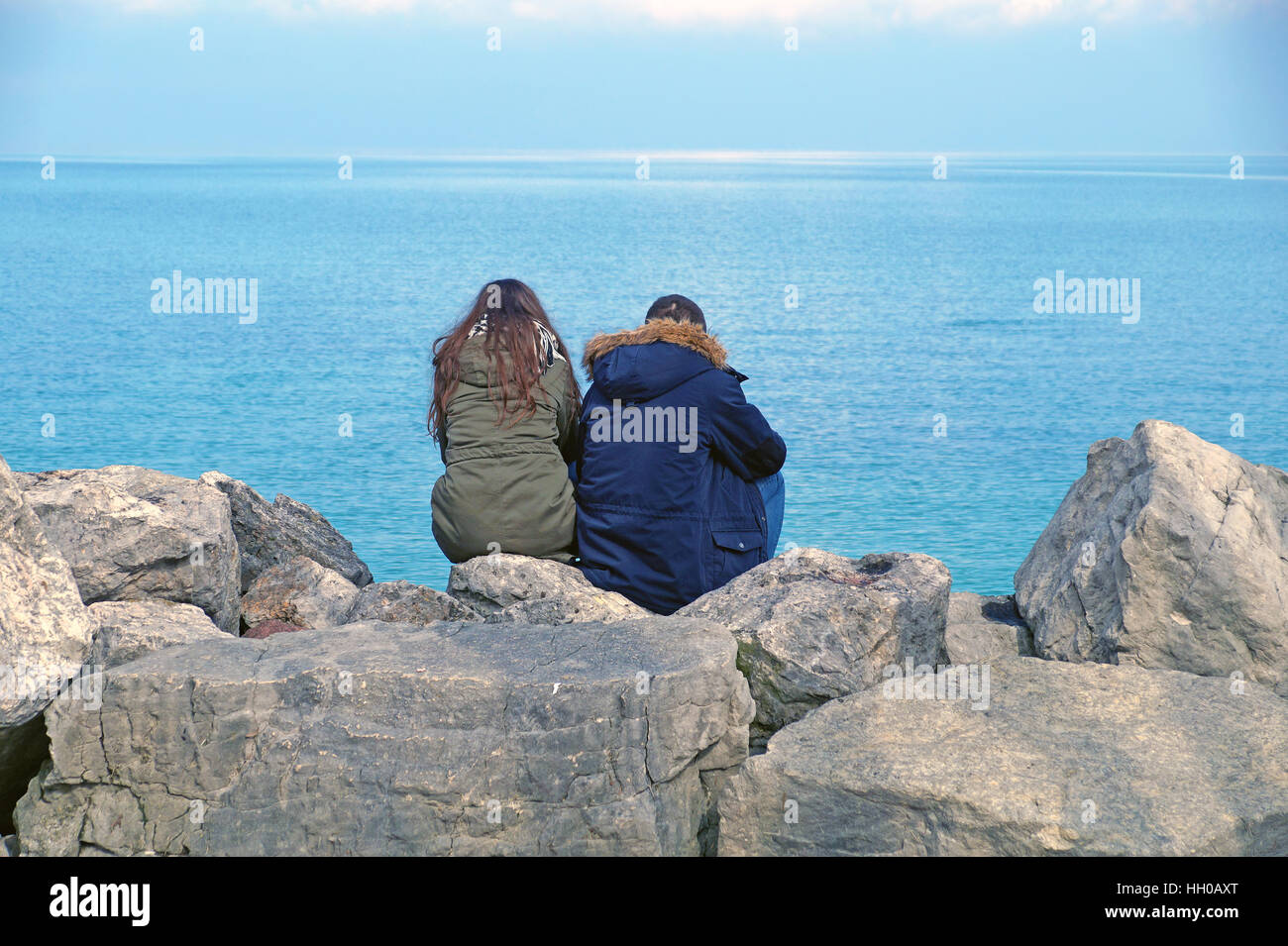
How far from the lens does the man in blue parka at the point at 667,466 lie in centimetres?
501

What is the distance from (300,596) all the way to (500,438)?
116 cm

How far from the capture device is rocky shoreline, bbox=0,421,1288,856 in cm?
349

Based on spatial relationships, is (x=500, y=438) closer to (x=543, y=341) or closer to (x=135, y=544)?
(x=543, y=341)

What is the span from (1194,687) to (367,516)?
9.45 m

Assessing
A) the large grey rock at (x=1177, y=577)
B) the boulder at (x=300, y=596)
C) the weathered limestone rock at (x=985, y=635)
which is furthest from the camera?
the boulder at (x=300, y=596)

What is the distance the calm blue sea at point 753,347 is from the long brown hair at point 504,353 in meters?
5.76

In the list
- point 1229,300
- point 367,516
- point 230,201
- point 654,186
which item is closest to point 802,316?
point 1229,300

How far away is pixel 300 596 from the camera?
17.1ft

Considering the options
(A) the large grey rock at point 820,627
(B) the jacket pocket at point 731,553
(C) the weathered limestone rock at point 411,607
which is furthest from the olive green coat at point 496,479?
(A) the large grey rock at point 820,627

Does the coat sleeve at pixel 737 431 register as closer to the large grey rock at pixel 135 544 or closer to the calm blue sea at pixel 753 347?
the large grey rock at pixel 135 544

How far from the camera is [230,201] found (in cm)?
7219

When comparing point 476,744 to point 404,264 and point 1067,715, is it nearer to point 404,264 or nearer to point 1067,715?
point 1067,715

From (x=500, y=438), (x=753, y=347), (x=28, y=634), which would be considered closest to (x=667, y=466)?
(x=500, y=438)

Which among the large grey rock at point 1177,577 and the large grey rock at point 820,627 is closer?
the large grey rock at point 820,627
